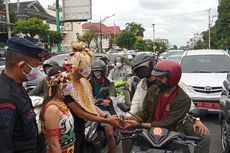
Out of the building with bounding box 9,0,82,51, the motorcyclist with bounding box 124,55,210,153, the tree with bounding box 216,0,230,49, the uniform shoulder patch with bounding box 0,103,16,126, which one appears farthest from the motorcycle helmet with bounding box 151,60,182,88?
the tree with bounding box 216,0,230,49

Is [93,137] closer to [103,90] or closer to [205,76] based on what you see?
[103,90]

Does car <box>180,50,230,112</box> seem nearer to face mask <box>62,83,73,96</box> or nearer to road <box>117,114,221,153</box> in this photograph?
road <box>117,114,221,153</box>

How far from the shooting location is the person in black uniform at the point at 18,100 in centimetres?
244

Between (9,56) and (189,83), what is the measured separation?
678cm

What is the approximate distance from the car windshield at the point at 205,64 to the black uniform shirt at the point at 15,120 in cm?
774

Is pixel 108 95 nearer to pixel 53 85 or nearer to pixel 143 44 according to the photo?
pixel 53 85

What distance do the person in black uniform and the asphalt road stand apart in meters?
4.49

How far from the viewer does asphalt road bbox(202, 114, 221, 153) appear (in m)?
6.67

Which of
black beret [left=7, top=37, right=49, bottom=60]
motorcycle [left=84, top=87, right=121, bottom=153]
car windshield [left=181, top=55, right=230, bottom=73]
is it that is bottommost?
motorcycle [left=84, top=87, right=121, bottom=153]

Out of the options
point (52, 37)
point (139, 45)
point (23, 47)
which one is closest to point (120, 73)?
point (23, 47)

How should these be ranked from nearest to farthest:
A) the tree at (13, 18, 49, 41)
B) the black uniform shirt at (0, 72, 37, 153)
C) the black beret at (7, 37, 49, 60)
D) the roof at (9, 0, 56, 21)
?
1. the black uniform shirt at (0, 72, 37, 153)
2. the black beret at (7, 37, 49, 60)
3. the tree at (13, 18, 49, 41)
4. the roof at (9, 0, 56, 21)

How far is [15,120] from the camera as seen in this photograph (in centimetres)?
251

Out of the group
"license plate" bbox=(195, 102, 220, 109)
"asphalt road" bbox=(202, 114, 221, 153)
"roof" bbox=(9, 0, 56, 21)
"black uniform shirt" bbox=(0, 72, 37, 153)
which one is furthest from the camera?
"roof" bbox=(9, 0, 56, 21)

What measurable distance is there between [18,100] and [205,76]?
740cm
